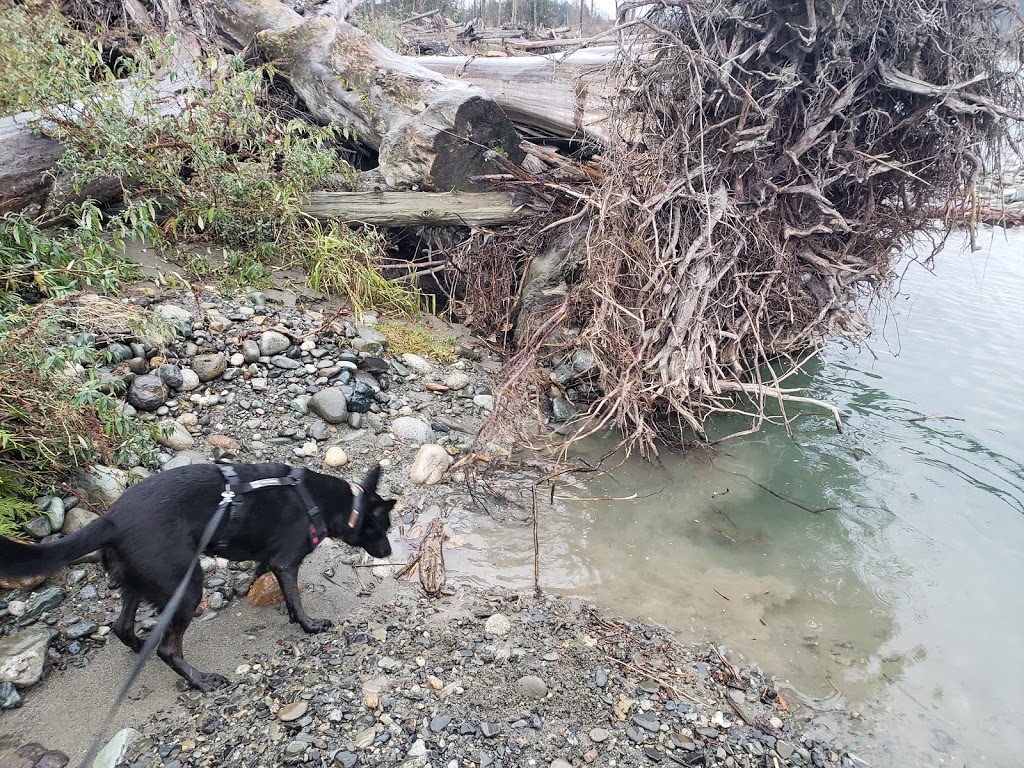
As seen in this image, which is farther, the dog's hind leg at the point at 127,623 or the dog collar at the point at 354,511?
the dog collar at the point at 354,511

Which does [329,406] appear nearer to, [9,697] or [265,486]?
[265,486]

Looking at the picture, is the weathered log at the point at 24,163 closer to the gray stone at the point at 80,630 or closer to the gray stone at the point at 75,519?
the gray stone at the point at 75,519

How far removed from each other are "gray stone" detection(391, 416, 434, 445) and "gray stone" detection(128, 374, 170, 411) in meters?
1.63

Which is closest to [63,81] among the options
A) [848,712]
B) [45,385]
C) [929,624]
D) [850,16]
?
[45,385]

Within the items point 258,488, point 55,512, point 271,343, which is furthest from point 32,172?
point 258,488

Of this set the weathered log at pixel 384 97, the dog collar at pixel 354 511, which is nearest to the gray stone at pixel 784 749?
the dog collar at pixel 354 511

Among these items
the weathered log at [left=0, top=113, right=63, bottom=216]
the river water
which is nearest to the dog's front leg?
the river water

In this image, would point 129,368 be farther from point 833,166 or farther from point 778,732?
point 833,166

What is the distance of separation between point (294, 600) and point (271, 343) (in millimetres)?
2428

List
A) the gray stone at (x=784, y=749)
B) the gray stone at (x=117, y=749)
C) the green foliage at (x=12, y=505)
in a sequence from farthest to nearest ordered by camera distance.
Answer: the green foliage at (x=12, y=505) < the gray stone at (x=784, y=749) < the gray stone at (x=117, y=749)

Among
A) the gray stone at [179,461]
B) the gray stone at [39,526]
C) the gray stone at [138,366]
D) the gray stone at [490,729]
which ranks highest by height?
the gray stone at [138,366]

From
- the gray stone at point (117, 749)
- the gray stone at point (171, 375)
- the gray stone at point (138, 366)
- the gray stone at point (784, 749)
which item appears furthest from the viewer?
the gray stone at point (171, 375)

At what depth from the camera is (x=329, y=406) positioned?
4.48m

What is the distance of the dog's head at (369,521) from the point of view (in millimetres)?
3230
